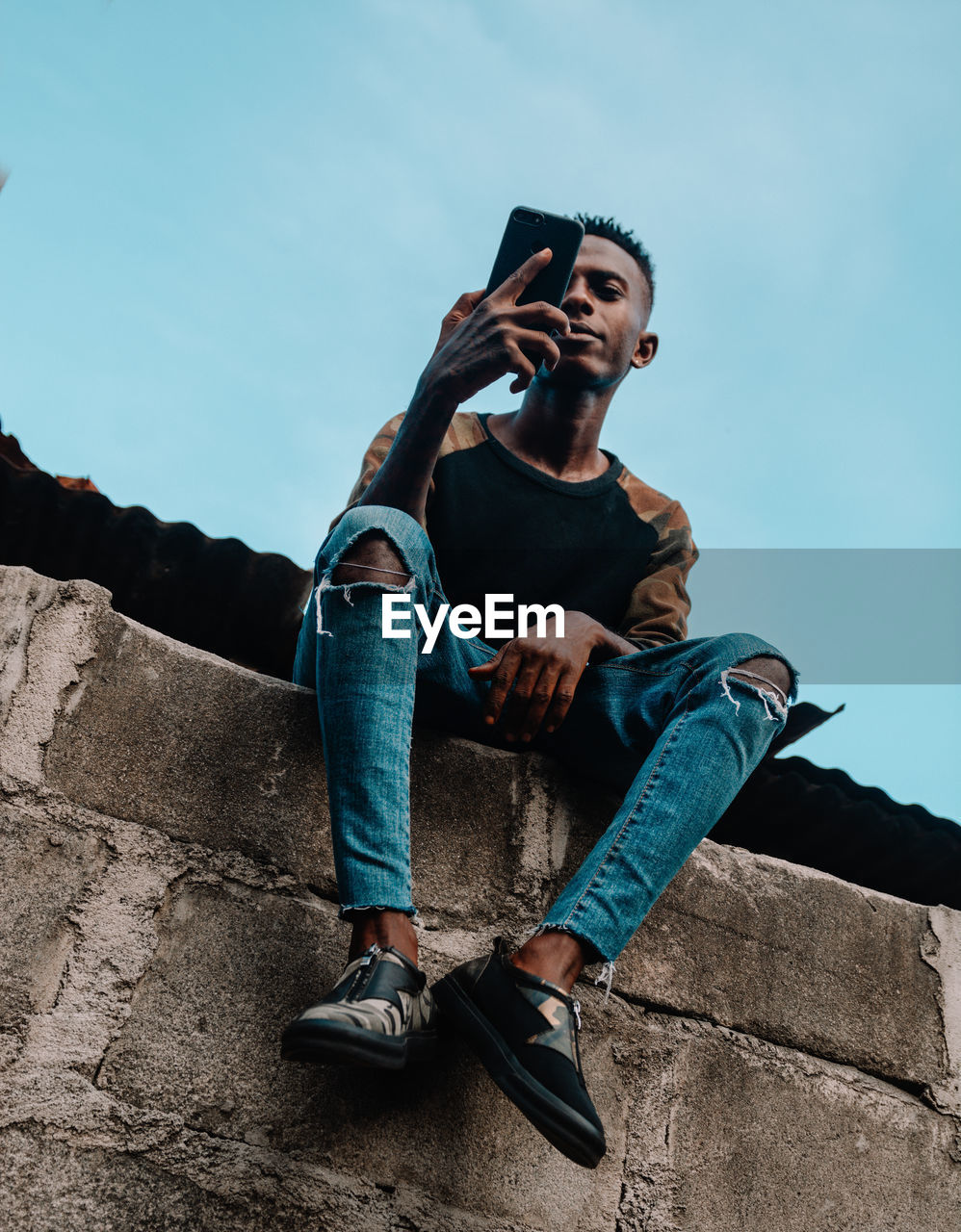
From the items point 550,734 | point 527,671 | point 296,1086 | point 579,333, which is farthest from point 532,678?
point 579,333

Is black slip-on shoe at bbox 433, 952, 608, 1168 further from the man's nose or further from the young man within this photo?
the man's nose

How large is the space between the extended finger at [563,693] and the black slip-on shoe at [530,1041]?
0.44 metres

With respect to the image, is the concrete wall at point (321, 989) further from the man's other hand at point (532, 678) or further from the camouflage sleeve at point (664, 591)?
the camouflage sleeve at point (664, 591)

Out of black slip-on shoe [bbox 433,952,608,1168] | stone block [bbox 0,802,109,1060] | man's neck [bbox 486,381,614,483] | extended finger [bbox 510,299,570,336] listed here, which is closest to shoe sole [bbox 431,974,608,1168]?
black slip-on shoe [bbox 433,952,608,1168]

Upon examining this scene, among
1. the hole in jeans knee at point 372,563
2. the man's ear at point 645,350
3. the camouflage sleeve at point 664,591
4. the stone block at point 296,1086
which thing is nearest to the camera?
the stone block at point 296,1086

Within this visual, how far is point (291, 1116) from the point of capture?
5.05 ft

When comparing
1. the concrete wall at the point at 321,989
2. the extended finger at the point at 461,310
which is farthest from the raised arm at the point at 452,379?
the concrete wall at the point at 321,989

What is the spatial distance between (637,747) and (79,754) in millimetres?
919

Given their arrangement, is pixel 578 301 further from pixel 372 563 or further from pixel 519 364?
pixel 372 563

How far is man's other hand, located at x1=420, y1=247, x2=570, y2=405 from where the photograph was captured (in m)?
1.92

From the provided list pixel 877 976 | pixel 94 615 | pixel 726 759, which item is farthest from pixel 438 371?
pixel 877 976

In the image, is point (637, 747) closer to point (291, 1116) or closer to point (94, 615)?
point (291, 1116)

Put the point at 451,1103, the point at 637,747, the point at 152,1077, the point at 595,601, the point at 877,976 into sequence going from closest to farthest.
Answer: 1. the point at 152,1077
2. the point at 451,1103
3. the point at 637,747
4. the point at 877,976
5. the point at 595,601

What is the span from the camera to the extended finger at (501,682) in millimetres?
1771
